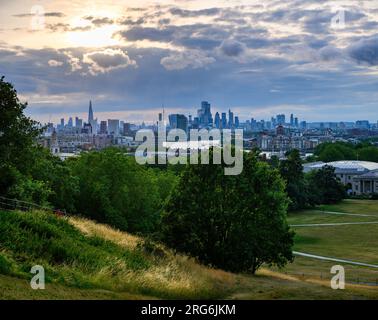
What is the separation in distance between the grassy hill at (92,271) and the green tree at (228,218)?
7074mm

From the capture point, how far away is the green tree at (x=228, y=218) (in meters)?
32.2

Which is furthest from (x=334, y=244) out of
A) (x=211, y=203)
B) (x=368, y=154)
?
(x=368, y=154)

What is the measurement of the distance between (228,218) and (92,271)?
15.8 meters

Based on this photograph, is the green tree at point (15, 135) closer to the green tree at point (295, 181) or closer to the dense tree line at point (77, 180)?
the dense tree line at point (77, 180)

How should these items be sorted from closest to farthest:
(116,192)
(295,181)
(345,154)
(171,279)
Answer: (171,279)
(116,192)
(295,181)
(345,154)

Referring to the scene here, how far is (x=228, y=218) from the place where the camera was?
3328 cm

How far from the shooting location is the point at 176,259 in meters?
25.5

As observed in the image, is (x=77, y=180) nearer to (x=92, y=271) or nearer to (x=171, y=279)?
(x=171, y=279)

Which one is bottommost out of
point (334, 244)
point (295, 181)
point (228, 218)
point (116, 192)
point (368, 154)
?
point (334, 244)

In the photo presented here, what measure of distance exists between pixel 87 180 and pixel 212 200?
17460 millimetres

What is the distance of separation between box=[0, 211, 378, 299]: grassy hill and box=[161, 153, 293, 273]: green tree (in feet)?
23.2

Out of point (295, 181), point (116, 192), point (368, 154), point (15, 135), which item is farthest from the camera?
point (368, 154)

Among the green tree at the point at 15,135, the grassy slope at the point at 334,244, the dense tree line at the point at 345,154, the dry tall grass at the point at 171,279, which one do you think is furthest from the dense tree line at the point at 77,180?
the dense tree line at the point at 345,154

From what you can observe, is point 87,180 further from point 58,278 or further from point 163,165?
point 163,165
